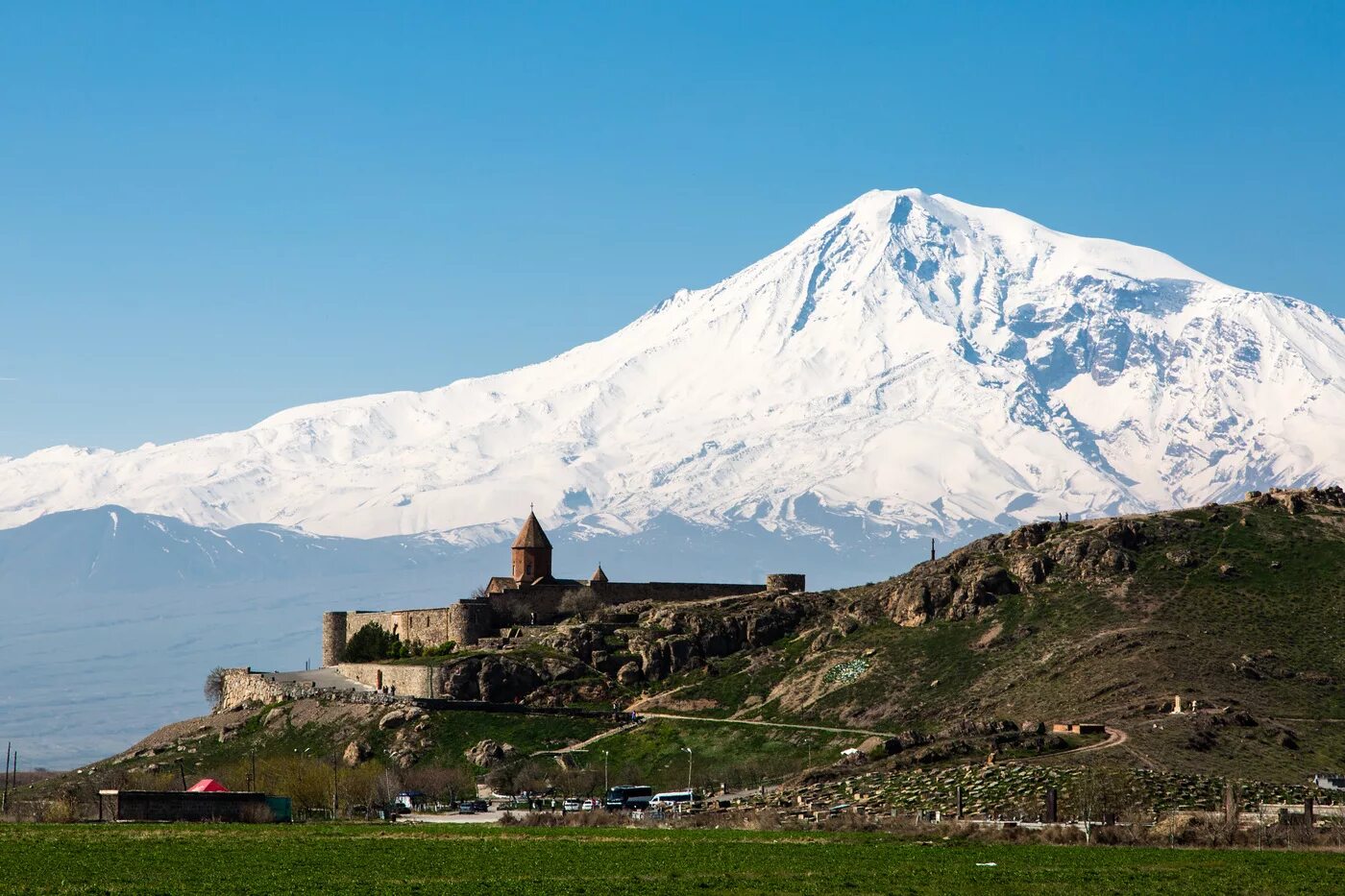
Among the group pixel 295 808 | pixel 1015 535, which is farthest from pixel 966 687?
pixel 295 808

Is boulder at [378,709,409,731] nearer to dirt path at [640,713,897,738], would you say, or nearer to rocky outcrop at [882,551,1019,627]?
dirt path at [640,713,897,738]

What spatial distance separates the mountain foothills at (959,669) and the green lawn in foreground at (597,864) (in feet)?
66.1

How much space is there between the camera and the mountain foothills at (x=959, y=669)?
87062 mm

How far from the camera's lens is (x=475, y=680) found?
111m

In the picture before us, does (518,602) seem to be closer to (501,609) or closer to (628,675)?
(501,609)

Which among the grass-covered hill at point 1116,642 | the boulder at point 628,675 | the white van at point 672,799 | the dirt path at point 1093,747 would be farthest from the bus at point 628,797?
the boulder at point 628,675

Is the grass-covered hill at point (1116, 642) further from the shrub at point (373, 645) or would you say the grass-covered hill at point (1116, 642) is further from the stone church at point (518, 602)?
the shrub at point (373, 645)

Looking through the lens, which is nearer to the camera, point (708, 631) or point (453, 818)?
point (453, 818)

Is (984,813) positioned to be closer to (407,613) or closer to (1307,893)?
(1307,893)

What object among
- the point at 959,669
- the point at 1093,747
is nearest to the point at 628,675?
the point at 959,669

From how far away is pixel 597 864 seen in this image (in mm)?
55688

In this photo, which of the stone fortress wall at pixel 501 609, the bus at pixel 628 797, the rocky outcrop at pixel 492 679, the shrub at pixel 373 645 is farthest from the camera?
the shrub at pixel 373 645

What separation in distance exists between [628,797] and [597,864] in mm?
28816

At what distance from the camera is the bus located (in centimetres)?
8356
